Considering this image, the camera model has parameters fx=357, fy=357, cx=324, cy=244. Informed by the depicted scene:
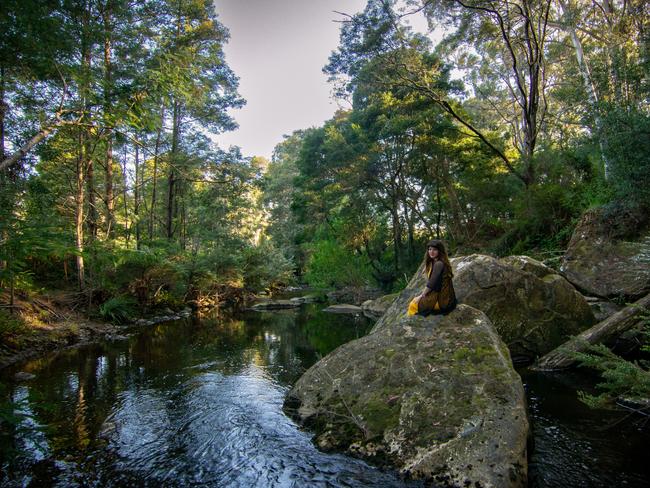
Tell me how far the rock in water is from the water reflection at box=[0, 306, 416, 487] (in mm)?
311

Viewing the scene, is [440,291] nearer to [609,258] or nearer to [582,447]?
[582,447]

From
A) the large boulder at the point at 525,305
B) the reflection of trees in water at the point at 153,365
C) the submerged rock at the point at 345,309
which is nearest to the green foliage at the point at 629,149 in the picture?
the large boulder at the point at 525,305

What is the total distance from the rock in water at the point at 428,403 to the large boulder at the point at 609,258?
5.05m

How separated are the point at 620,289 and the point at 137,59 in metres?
17.8

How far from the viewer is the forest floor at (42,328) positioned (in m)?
8.11

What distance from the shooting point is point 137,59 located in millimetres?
14562

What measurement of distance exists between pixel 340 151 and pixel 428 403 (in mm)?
16694

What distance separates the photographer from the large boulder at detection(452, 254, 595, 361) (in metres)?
6.77

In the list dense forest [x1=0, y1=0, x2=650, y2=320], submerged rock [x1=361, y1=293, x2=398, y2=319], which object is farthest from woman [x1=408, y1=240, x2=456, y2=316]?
submerged rock [x1=361, y1=293, x2=398, y2=319]

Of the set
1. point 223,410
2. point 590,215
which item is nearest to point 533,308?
point 590,215

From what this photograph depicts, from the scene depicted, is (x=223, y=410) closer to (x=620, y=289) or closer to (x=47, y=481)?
(x=47, y=481)

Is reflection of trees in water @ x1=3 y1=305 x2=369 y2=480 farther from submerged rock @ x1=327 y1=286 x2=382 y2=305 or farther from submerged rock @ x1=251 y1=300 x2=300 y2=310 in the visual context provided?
submerged rock @ x1=327 y1=286 x2=382 y2=305

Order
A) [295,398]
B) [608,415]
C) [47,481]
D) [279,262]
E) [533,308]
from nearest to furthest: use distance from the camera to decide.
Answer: [47,481] → [608,415] → [295,398] → [533,308] → [279,262]

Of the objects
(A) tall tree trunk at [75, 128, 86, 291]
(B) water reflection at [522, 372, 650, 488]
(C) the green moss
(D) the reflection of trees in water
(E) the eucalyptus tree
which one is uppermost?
(E) the eucalyptus tree
